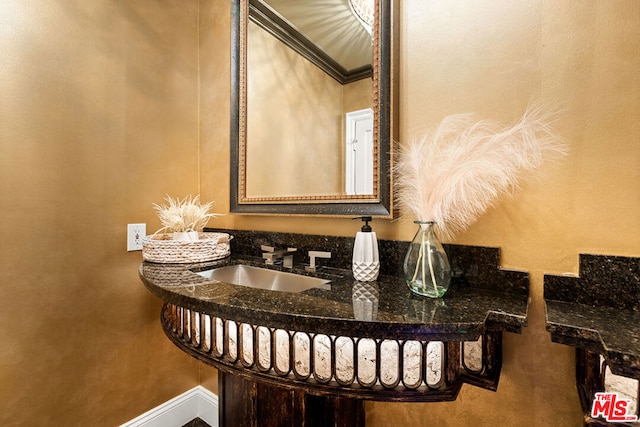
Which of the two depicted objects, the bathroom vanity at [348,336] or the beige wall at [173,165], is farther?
the beige wall at [173,165]

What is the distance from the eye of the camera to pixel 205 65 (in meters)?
1.59

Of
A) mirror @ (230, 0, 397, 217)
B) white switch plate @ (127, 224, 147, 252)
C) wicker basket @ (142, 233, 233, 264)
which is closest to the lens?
mirror @ (230, 0, 397, 217)

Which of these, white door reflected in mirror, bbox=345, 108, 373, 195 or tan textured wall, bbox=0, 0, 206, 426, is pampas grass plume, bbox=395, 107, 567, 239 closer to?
white door reflected in mirror, bbox=345, 108, 373, 195

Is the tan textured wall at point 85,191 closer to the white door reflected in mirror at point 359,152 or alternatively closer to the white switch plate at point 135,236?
the white switch plate at point 135,236

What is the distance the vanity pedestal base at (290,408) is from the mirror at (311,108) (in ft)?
2.00

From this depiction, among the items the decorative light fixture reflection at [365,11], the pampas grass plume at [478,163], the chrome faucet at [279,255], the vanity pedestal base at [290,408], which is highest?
the decorative light fixture reflection at [365,11]

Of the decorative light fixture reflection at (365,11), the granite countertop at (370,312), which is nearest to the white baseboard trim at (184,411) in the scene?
the granite countertop at (370,312)

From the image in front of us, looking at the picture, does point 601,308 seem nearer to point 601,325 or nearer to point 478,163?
point 601,325

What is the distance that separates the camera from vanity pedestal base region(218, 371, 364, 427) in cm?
86

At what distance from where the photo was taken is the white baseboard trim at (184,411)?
141 centimetres

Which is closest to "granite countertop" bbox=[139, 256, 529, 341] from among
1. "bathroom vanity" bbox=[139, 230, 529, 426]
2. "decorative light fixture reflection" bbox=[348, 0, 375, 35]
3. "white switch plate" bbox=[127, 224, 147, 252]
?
"bathroom vanity" bbox=[139, 230, 529, 426]

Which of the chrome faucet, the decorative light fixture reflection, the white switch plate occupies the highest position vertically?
the decorative light fixture reflection

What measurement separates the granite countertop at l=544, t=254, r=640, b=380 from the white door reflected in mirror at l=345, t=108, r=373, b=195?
0.59 metres

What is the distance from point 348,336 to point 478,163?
22.0 inches
